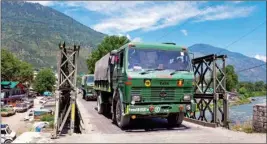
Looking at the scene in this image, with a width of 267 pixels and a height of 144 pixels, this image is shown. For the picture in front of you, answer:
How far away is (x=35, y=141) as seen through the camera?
7344mm

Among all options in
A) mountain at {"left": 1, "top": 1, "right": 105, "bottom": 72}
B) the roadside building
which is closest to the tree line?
the roadside building

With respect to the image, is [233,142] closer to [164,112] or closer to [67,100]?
[164,112]

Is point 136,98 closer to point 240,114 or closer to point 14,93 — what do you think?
point 240,114

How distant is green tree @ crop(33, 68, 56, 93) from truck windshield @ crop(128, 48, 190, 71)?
298 feet

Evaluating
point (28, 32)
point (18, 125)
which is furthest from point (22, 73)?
point (18, 125)

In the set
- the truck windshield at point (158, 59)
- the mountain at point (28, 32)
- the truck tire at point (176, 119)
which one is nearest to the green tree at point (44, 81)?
the mountain at point (28, 32)

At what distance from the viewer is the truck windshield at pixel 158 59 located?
30.2ft

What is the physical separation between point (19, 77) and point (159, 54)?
77.7 meters

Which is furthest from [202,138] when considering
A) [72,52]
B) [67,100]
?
[67,100]

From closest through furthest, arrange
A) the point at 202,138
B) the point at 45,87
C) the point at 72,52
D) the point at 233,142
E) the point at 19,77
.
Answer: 1. the point at 233,142
2. the point at 202,138
3. the point at 72,52
4. the point at 19,77
5. the point at 45,87

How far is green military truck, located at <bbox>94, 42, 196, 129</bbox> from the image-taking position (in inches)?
351

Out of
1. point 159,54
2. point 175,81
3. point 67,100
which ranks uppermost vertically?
point 159,54

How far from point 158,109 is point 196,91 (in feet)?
16.9

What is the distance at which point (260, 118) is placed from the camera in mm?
9062
